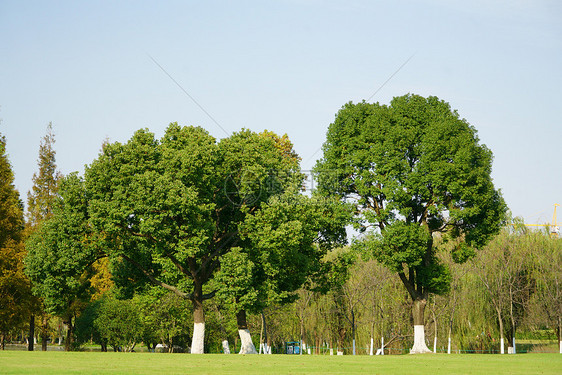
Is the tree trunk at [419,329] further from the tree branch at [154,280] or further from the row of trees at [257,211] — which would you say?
the tree branch at [154,280]

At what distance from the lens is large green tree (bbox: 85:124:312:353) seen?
34562mm

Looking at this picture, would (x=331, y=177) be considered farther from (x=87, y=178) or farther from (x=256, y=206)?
(x=87, y=178)

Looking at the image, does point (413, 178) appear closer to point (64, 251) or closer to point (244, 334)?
point (244, 334)

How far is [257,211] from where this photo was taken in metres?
37.0

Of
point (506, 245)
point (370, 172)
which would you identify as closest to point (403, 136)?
point (370, 172)

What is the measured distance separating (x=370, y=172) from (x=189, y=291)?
1463 centimetres

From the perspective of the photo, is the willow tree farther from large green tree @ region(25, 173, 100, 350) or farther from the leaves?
large green tree @ region(25, 173, 100, 350)

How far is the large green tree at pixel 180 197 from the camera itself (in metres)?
34.6

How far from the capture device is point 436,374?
19.5 metres

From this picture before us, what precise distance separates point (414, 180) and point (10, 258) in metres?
30.4

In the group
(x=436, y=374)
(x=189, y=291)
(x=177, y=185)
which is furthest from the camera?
(x=189, y=291)

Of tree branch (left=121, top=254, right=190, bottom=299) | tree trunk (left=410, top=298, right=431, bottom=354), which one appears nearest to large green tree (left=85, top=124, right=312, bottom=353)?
tree branch (left=121, top=254, right=190, bottom=299)

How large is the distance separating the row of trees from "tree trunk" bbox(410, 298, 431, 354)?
3.7 inches

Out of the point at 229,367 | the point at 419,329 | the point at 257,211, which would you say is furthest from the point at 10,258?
the point at 419,329
